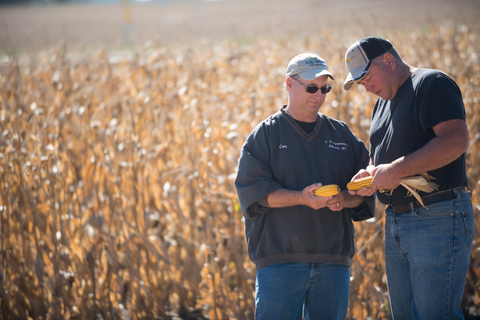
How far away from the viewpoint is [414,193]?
7.98ft

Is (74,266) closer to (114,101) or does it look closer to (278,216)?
(278,216)

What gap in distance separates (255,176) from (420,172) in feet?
3.00

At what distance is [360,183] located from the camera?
250 centimetres

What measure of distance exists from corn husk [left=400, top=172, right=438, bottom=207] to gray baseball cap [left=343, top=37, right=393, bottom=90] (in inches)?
26.7

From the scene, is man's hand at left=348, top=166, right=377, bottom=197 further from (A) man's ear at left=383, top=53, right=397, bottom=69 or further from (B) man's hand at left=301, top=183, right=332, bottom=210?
(A) man's ear at left=383, top=53, right=397, bottom=69

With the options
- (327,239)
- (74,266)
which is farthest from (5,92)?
(327,239)

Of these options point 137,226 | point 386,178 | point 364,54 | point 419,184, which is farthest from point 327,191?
point 137,226

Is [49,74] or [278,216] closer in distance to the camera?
[278,216]

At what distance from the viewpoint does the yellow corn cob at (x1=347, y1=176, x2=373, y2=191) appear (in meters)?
2.49

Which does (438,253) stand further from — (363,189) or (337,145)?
(337,145)

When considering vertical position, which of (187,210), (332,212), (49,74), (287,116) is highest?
(49,74)

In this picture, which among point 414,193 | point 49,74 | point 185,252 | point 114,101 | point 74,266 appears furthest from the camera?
point 49,74

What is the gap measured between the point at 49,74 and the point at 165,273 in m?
4.54

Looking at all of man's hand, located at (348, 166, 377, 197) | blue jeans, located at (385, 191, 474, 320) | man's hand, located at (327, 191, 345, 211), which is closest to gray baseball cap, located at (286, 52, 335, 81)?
man's hand, located at (348, 166, 377, 197)
